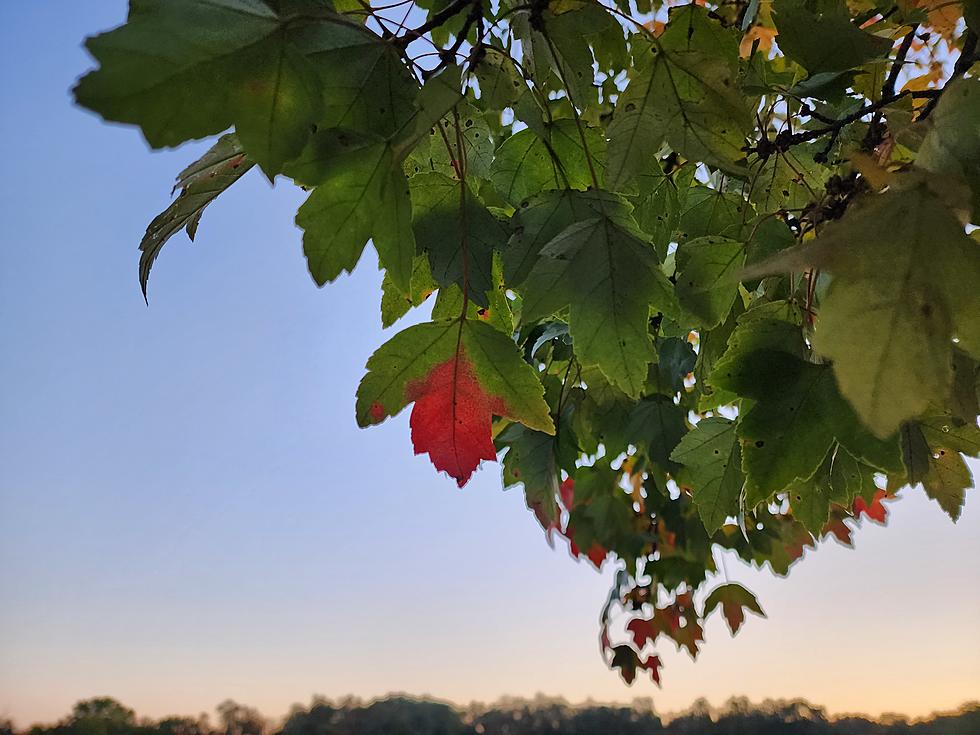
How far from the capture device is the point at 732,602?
3.69 ft

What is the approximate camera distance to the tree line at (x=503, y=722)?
136cm

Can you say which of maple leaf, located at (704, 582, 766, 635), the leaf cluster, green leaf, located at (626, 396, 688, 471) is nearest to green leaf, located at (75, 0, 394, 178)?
the leaf cluster

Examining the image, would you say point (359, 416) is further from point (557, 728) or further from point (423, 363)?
point (557, 728)

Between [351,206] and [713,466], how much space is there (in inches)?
12.6

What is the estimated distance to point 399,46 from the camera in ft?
1.11

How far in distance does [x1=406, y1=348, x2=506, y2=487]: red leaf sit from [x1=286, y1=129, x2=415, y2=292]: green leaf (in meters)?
0.09

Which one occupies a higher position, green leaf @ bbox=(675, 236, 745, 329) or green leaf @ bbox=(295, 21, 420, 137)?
green leaf @ bbox=(295, 21, 420, 137)

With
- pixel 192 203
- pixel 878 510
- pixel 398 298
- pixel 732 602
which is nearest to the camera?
pixel 192 203

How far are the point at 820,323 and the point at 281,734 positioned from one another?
1590mm

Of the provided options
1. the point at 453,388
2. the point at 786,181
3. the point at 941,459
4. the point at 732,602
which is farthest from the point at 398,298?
→ the point at 732,602

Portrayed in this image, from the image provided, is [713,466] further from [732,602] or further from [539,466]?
[732,602]

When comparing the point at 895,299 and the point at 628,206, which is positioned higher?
the point at 628,206

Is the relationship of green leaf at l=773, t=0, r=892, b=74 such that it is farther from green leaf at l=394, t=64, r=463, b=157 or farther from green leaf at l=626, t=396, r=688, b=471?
green leaf at l=626, t=396, r=688, b=471

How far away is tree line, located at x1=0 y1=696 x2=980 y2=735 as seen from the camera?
136 centimetres
